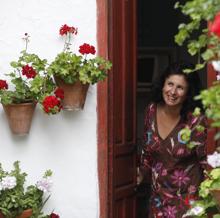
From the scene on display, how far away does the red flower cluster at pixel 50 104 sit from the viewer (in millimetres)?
4487

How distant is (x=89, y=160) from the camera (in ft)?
16.0

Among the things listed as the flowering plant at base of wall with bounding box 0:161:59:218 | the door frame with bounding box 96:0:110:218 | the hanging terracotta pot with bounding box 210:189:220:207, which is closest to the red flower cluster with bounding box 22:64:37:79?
the door frame with bounding box 96:0:110:218

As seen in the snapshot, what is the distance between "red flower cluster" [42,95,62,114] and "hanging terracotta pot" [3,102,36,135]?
21cm

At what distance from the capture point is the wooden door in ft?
15.9

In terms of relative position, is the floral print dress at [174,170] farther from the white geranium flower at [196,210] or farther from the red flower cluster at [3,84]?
the white geranium flower at [196,210]

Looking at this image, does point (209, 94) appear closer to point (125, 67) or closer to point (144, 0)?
Result: point (125, 67)

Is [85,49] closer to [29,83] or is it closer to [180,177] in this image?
[29,83]

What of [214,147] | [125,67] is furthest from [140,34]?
[214,147]

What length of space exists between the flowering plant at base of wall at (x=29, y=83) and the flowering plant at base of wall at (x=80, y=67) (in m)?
0.09

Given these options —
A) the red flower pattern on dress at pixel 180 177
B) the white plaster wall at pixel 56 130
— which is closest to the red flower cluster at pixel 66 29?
the white plaster wall at pixel 56 130

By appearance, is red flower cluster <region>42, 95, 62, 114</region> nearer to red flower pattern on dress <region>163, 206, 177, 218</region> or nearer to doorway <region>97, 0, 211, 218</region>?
doorway <region>97, 0, 211, 218</region>

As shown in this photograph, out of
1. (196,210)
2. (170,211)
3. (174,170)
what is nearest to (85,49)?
(174,170)

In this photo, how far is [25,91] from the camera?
4703mm

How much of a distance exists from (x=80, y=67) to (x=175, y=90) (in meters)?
0.72
